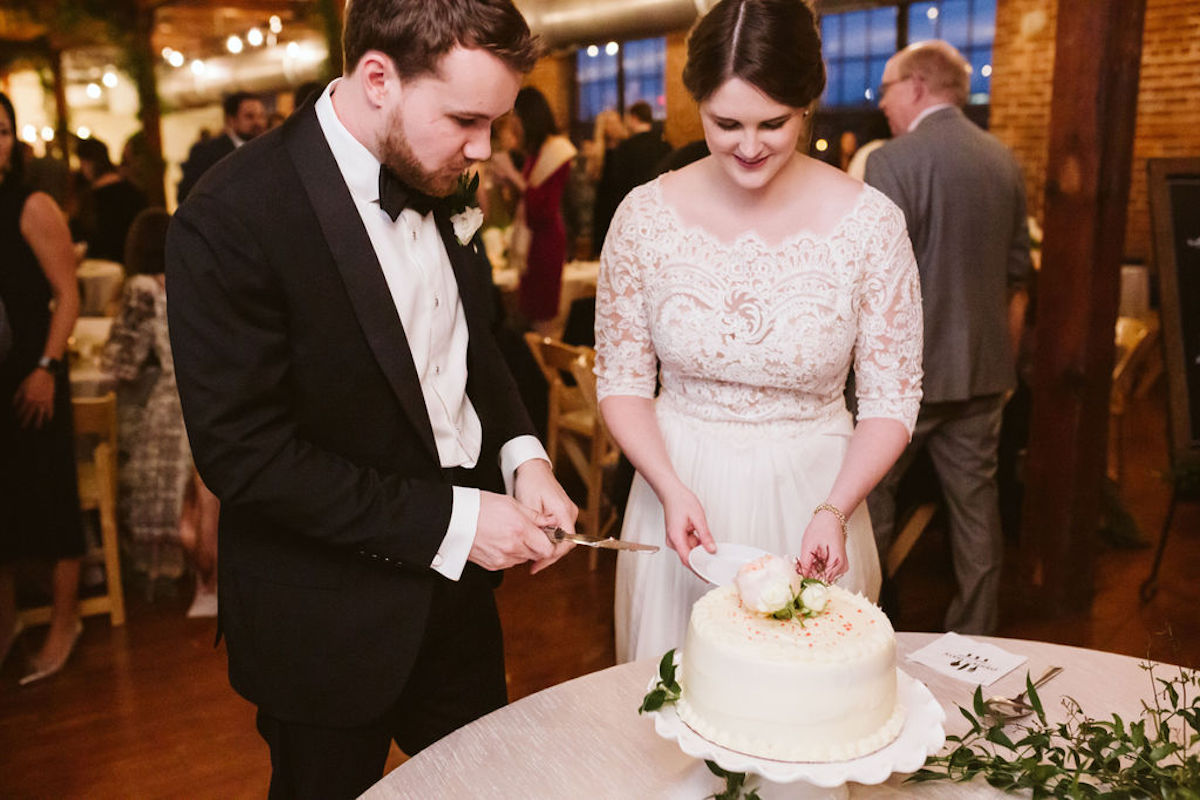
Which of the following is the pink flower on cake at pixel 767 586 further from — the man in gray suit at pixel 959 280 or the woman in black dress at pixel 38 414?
the woman in black dress at pixel 38 414

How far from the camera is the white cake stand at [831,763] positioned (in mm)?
1077

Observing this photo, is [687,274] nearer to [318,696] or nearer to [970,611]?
[318,696]

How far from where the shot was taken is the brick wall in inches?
340

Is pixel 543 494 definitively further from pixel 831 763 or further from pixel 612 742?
pixel 831 763

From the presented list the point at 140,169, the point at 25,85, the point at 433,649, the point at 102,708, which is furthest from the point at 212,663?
the point at 25,85

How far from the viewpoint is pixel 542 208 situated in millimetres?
6629

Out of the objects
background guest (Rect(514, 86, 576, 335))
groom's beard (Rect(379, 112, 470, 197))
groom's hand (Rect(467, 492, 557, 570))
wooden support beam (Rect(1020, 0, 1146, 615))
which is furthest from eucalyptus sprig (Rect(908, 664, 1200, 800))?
background guest (Rect(514, 86, 576, 335))

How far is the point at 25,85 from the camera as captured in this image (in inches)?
311

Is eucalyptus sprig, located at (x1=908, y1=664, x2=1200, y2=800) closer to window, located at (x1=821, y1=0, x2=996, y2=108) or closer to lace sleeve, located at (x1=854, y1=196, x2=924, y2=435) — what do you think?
lace sleeve, located at (x1=854, y1=196, x2=924, y2=435)

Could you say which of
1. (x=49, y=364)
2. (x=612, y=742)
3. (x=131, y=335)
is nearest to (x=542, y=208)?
(x=131, y=335)

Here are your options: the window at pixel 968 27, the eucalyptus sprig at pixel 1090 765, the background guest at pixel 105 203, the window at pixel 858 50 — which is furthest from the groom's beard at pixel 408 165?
the window at pixel 968 27

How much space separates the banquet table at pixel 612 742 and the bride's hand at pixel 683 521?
0.90ft

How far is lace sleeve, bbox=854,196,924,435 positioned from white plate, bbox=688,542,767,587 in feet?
1.36

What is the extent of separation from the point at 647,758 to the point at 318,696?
19.9 inches
